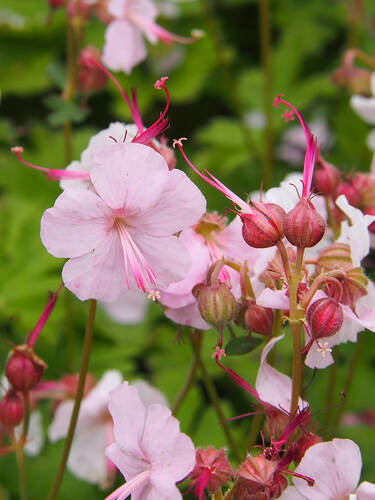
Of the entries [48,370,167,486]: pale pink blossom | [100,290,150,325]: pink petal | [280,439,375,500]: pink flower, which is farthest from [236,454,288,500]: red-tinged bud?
[100,290,150,325]: pink petal

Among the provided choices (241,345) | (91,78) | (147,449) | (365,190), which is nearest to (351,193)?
(365,190)

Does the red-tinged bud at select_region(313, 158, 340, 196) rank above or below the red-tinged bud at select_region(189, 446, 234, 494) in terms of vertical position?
above

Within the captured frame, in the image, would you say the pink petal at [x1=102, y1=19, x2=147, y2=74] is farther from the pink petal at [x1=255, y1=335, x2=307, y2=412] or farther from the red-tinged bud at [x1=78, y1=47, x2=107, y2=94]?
the pink petal at [x1=255, y1=335, x2=307, y2=412]

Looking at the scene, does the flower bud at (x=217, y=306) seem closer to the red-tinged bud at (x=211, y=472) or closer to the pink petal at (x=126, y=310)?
the red-tinged bud at (x=211, y=472)

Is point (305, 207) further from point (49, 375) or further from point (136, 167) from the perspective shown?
point (49, 375)

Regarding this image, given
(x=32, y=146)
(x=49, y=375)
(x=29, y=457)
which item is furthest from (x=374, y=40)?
(x=29, y=457)

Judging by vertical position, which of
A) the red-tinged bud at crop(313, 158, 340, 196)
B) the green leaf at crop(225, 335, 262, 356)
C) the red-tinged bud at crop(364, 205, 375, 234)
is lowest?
the green leaf at crop(225, 335, 262, 356)

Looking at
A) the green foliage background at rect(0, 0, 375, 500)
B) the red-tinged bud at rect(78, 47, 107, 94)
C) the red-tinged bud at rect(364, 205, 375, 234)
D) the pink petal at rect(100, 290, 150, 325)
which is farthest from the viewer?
the pink petal at rect(100, 290, 150, 325)
